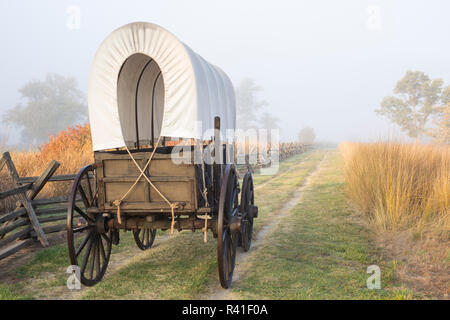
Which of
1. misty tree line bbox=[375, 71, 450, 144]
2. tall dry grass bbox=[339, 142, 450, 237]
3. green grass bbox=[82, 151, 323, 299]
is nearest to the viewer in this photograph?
green grass bbox=[82, 151, 323, 299]

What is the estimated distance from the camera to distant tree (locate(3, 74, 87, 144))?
2258 inches

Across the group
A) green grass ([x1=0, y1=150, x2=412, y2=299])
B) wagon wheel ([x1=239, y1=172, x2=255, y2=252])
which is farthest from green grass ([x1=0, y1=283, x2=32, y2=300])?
wagon wheel ([x1=239, y1=172, x2=255, y2=252])

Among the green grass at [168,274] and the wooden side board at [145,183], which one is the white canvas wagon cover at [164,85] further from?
the green grass at [168,274]

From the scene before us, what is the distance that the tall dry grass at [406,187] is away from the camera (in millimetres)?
5930

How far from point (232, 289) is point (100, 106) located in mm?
Result: 2898

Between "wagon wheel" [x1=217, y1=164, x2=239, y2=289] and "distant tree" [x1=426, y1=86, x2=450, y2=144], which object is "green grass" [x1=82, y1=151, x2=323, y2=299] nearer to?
"wagon wheel" [x1=217, y1=164, x2=239, y2=289]

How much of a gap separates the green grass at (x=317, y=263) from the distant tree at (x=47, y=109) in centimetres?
6014

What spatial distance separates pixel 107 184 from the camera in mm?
4125

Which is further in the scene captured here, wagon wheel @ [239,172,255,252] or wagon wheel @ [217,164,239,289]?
wagon wheel @ [239,172,255,252]

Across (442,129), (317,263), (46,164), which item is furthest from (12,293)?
(442,129)

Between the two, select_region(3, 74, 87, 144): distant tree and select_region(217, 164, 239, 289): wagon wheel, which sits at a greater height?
select_region(3, 74, 87, 144): distant tree

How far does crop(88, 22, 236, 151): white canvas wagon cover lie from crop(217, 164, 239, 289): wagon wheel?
2.32ft
